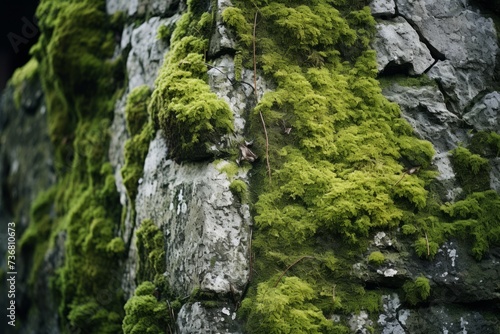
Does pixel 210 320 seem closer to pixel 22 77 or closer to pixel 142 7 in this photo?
pixel 142 7

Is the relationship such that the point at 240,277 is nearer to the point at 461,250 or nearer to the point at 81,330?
the point at 461,250

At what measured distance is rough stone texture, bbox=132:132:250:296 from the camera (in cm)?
323

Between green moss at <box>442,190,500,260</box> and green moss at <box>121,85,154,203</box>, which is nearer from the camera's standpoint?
green moss at <box>442,190,500,260</box>

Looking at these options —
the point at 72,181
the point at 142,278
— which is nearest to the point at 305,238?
the point at 142,278

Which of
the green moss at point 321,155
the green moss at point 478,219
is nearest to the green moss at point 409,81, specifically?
the green moss at point 321,155

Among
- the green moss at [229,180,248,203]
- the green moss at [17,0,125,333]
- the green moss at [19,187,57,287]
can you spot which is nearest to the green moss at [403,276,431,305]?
the green moss at [229,180,248,203]

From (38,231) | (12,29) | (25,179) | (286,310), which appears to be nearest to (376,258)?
(286,310)

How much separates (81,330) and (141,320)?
56.9 inches

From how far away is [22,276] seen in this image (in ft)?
20.4

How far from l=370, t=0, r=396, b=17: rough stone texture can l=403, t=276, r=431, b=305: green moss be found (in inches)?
83.5

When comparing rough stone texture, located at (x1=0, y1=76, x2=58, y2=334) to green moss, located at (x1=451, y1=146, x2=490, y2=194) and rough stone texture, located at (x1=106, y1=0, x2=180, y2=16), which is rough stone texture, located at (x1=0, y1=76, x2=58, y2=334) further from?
green moss, located at (x1=451, y1=146, x2=490, y2=194)

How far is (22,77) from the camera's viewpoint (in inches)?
308

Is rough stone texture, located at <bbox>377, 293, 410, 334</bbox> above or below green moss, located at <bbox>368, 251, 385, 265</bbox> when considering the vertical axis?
below

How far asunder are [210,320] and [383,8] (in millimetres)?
2768
